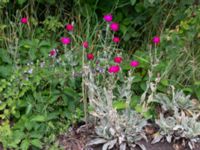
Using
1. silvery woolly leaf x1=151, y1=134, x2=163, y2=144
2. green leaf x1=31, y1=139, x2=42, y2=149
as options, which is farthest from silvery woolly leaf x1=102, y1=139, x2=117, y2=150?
green leaf x1=31, y1=139, x2=42, y2=149

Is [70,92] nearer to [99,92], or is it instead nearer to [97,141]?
[99,92]

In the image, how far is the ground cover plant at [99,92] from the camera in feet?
9.85

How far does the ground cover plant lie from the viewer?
300cm

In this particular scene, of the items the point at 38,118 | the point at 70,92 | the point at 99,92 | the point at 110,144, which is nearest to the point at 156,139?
the point at 110,144

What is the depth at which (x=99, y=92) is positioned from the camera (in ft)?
10.3

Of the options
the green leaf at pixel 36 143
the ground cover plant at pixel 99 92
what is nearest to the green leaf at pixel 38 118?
the ground cover plant at pixel 99 92

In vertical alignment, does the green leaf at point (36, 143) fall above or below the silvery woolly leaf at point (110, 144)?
above

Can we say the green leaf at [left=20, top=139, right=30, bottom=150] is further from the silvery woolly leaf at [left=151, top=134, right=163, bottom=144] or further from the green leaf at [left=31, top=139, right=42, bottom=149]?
the silvery woolly leaf at [left=151, top=134, right=163, bottom=144]

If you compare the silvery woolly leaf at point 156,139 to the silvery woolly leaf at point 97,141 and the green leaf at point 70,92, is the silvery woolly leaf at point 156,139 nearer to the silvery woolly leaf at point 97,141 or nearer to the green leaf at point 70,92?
the silvery woolly leaf at point 97,141

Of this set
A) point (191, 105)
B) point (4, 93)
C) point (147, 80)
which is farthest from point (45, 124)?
point (191, 105)

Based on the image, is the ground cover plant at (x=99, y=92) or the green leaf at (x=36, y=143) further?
the ground cover plant at (x=99, y=92)

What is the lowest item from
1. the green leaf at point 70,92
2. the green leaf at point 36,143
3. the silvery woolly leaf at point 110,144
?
the silvery woolly leaf at point 110,144

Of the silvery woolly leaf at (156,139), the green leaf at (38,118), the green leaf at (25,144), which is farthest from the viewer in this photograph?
the silvery woolly leaf at (156,139)

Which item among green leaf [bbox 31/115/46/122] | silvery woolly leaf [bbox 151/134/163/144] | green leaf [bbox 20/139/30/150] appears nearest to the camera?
green leaf [bbox 20/139/30/150]
